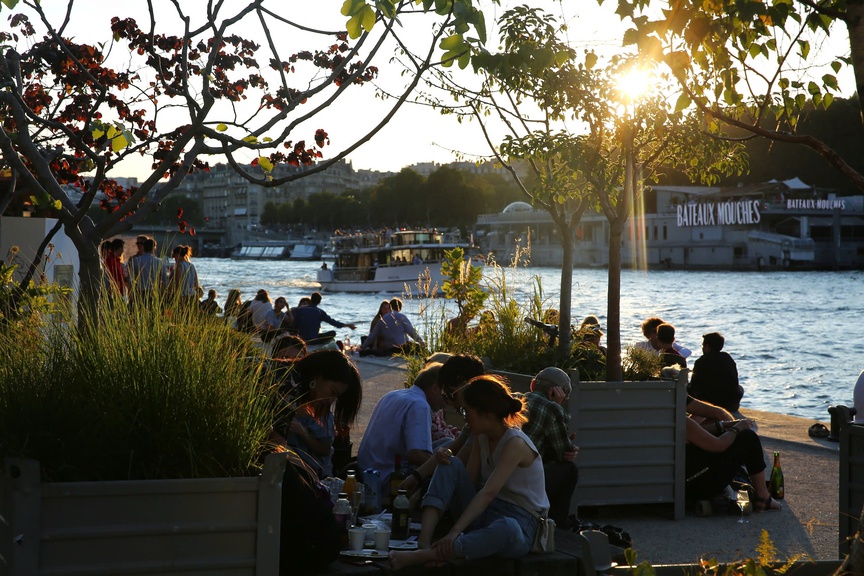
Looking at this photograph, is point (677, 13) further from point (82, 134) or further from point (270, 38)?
point (82, 134)

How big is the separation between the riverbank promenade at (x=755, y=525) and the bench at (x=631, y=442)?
6.1 inches

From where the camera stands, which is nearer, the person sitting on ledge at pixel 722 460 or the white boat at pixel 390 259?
the person sitting on ledge at pixel 722 460

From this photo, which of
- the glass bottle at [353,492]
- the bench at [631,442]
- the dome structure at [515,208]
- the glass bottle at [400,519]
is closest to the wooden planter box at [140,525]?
the glass bottle at [400,519]

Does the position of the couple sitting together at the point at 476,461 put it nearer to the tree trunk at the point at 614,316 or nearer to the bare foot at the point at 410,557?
the bare foot at the point at 410,557

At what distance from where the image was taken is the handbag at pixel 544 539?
383 cm

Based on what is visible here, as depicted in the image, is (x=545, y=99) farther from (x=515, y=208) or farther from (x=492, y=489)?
(x=515, y=208)

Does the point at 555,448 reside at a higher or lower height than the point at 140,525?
lower

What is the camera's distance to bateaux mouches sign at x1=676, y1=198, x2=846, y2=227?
3654 inches

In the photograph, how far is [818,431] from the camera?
29.8ft

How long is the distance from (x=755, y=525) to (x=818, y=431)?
3463 millimetres

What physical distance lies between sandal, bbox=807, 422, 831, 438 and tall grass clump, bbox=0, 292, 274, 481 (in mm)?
6955

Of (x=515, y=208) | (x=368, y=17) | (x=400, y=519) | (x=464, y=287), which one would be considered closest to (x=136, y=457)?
(x=400, y=519)

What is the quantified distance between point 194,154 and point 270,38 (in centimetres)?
69

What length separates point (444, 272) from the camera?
1042cm
